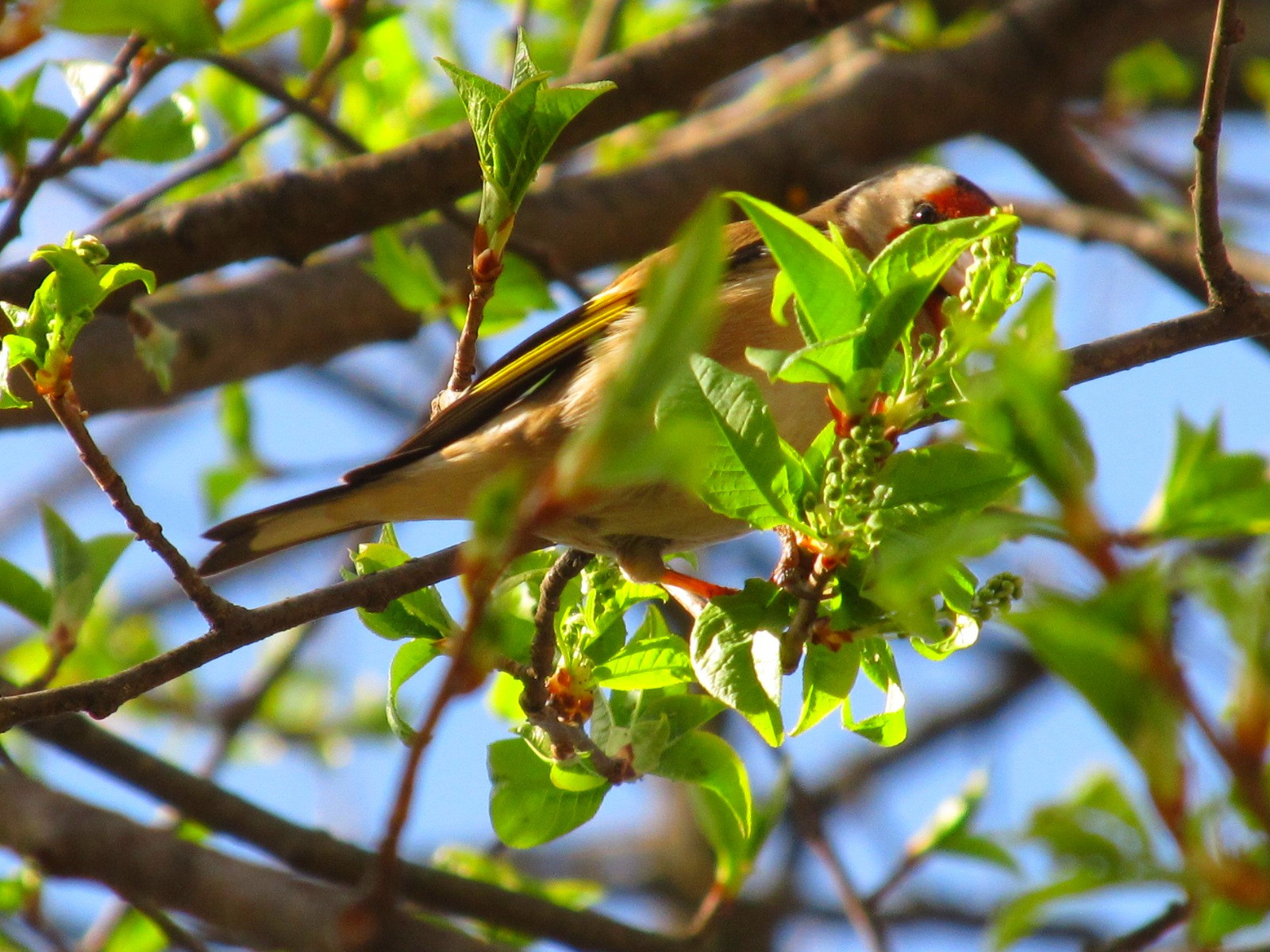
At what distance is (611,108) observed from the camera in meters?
4.02

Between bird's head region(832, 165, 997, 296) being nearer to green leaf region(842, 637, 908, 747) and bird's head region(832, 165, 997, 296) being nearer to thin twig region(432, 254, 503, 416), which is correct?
thin twig region(432, 254, 503, 416)

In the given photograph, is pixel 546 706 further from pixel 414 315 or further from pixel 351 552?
pixel 414 315

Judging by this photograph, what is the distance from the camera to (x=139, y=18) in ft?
8.26

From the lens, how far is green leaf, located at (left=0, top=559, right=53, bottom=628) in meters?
3.17

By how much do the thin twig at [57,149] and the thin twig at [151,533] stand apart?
4.07 ft

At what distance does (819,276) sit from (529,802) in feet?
4.35

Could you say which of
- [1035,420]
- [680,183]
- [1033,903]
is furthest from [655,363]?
[680,183]

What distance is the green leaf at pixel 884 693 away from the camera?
2.51 m

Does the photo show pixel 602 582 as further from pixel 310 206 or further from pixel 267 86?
pixel 267 86

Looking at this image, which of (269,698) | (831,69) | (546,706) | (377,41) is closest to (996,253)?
(546,706)

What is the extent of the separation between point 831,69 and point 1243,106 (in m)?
3.93

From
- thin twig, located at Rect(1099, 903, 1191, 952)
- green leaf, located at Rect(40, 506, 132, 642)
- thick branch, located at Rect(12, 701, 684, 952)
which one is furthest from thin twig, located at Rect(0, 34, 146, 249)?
thin twig, located at Rect(1099, 903, 1191, 952)

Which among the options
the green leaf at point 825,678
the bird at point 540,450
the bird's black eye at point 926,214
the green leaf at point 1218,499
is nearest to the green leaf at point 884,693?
the green leaf at point 825,678

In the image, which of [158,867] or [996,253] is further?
[158,867]
